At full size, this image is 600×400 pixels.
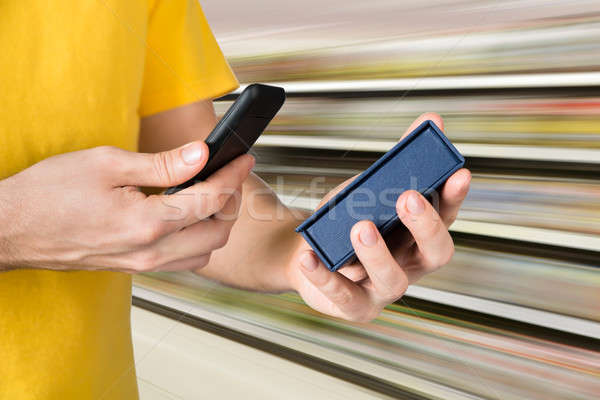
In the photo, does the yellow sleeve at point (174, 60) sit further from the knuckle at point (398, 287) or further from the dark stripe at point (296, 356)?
the dark stripe at point (296, 356)

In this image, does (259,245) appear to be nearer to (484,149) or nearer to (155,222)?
(155,222)

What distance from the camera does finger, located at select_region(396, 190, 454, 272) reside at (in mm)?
557

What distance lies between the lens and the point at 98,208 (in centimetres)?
54

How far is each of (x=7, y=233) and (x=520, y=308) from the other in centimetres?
82

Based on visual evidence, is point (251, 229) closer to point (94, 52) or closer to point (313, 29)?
point (94, 52)

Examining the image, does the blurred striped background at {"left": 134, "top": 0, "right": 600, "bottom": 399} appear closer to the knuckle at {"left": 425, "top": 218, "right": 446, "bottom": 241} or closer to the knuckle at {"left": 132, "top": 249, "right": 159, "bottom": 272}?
the knuckle at {"left": 425, "top": 218, "right": 446, "bottom": 241}

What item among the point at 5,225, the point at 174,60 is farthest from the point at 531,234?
the point at 5,225

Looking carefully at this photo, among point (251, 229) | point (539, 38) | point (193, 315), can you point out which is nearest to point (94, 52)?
point (251, 229)

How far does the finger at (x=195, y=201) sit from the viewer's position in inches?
21.6

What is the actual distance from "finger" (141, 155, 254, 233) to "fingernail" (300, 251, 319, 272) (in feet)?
0.42

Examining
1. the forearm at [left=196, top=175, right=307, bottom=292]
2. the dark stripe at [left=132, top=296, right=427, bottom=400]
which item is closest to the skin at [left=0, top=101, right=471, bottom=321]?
the forearm at [left=196, top=175, right=307, bottom=292]

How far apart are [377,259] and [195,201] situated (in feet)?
0.77

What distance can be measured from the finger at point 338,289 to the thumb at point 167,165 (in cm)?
19

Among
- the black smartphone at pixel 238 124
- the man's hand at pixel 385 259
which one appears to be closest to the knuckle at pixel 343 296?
the man's hand at pixel 385 259
